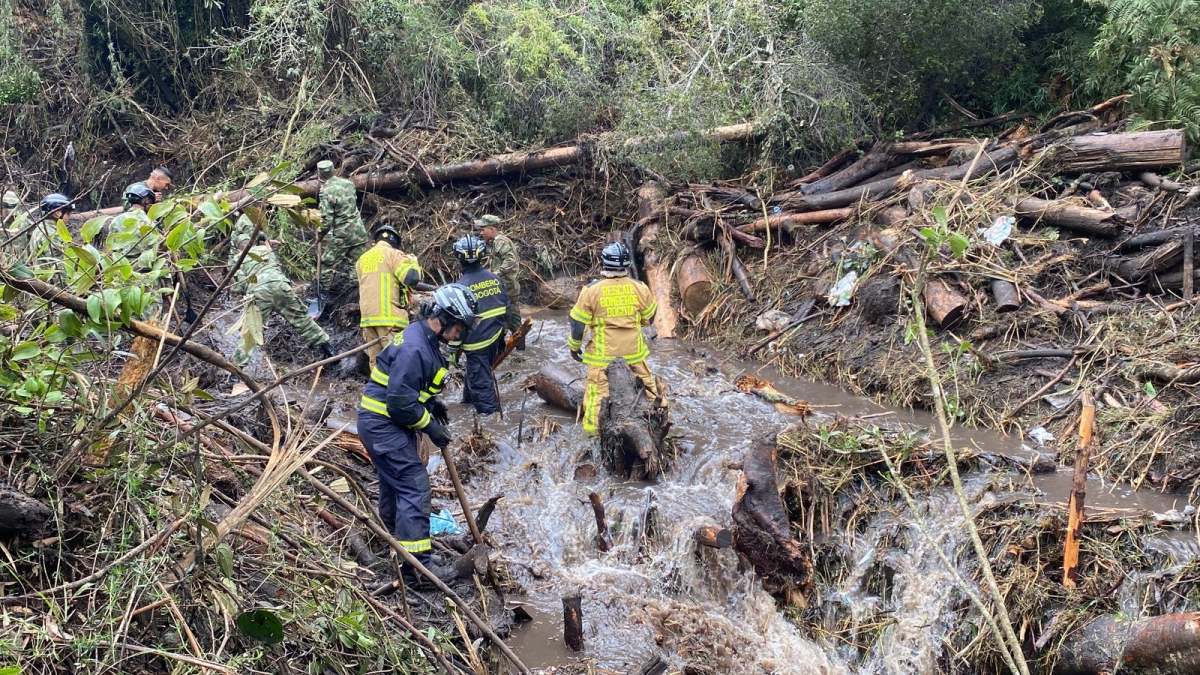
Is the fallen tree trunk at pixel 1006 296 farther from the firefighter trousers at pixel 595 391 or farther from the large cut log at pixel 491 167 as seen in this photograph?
the large cut log at pixel 491 167

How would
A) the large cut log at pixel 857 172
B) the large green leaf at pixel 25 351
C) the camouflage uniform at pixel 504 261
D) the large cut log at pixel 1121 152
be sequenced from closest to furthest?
the large green leaf at pixel 25 351, the large cut log at pixel 1121 152, the camouflage uniform at pixel 504 261, the large cut log at pixel 857 172

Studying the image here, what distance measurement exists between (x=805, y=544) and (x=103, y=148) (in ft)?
41.8

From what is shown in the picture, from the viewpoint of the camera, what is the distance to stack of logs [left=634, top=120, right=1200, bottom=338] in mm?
7844

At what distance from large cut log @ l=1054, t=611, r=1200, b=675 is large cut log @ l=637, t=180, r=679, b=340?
5.92 metres

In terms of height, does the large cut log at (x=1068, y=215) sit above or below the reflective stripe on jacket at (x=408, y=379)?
above

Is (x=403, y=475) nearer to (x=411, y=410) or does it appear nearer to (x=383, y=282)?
(x=411, y=410)

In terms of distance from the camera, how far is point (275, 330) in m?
9.71

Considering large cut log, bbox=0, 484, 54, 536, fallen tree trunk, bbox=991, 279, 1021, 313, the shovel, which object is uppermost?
large cut log, bbox=0, 484, 54, 536

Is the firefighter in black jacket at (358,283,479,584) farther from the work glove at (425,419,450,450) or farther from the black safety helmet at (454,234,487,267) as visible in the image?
the black safety helmet at (454,234,487,267)

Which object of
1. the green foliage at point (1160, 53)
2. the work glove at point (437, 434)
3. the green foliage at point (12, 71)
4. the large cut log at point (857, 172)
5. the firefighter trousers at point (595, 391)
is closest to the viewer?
the work glove at point (437, 434)

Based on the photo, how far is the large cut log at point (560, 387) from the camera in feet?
26.1

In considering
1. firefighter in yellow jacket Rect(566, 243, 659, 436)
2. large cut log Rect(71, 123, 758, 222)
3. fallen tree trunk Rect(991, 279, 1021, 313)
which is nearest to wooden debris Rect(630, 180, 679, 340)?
large cut log Rect(71, 123, 758, 222)

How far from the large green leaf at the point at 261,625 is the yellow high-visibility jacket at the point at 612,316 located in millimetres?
4159

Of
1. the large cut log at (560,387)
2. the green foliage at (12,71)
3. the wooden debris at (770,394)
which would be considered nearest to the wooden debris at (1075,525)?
the wooden debris at (770,394)
